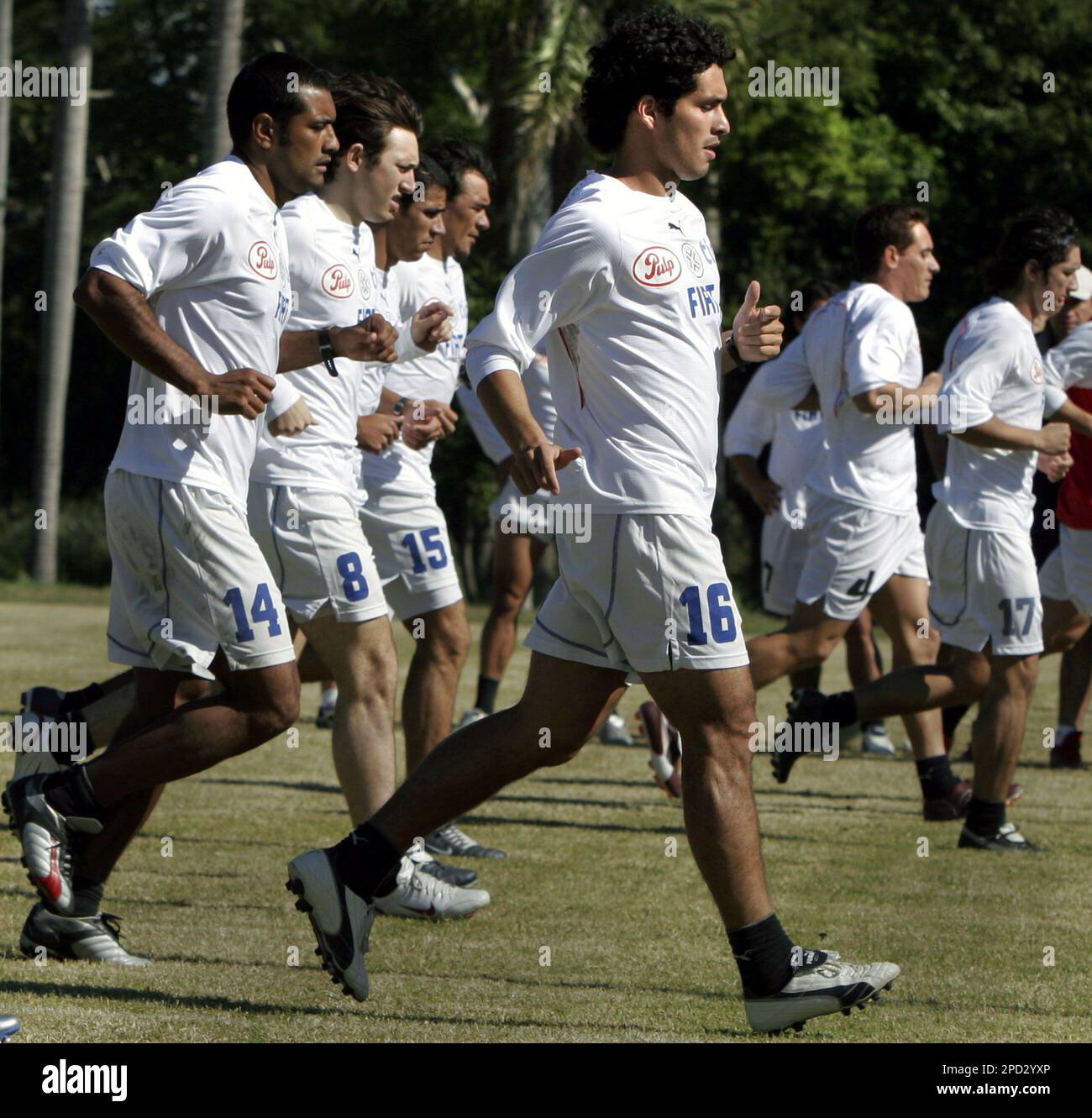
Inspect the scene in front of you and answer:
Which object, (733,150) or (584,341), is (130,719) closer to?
(584,341)

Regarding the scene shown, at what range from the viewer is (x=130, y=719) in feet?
18.2

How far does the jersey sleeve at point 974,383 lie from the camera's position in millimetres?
7617

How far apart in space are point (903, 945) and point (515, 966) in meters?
1.22

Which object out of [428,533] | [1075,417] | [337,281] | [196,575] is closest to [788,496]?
[1075,417]

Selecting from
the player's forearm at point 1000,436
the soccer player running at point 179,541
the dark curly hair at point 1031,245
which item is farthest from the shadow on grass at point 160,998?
the dark curly hair at point 1031,245

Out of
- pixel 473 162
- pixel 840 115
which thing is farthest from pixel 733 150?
pixel 473 162

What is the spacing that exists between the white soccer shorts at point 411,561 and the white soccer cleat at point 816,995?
316 cm

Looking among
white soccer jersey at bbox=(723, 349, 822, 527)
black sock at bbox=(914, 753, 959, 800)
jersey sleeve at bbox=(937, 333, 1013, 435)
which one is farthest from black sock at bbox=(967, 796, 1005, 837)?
white soccer jersey at bbox=(723, 349, 822, 527)

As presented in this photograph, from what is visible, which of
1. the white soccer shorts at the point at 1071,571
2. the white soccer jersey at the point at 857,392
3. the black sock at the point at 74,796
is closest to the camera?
the black sock at the point at 74,796

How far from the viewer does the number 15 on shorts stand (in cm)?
472

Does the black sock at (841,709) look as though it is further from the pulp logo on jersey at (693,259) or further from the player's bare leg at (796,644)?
the pulp logo on jersey at (693,259)

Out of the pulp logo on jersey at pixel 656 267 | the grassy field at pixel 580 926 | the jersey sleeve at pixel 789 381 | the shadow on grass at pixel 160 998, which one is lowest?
the grassy field at pixel 580 926
